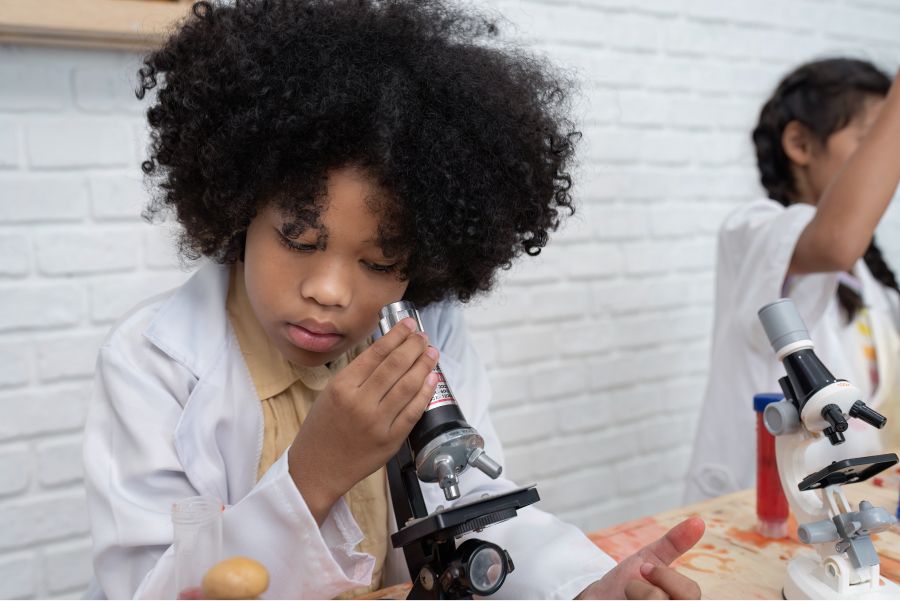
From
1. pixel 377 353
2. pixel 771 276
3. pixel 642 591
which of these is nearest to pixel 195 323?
pixel 377 353

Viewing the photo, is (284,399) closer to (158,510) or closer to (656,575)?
(158,510)

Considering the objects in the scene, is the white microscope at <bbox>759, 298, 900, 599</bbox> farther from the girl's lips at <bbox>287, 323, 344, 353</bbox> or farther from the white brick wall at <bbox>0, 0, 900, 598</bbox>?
the white brick wall at <bbox>0, 0, 900, 598</bbox>

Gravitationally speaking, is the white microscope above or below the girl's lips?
below

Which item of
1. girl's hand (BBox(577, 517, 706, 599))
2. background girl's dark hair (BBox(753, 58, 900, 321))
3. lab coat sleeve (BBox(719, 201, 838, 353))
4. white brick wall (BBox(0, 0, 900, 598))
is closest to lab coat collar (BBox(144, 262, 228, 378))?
white brick wall (BBox(0, 0, 900, 598))

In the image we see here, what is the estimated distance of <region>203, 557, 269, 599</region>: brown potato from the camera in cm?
58

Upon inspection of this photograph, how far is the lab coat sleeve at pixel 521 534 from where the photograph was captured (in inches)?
32.9

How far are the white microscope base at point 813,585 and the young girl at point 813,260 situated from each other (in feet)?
1.44

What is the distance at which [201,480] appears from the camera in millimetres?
851

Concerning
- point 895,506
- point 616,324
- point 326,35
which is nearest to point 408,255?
point 326,35

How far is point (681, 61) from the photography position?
6.49ft

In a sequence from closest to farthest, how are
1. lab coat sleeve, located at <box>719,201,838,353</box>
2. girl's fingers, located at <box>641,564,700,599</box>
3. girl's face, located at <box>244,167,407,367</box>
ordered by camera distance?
girl's fingers, located at <box>641,564,700,599</box>
girl's face, located at <box>244,167,407,367</box>
lab coat sleeve, located at <box>719,201,838,353</box>

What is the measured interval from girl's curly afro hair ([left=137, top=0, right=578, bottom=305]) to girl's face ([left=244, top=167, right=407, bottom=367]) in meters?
0.02

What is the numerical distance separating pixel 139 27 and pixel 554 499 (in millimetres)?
1296

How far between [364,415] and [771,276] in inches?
35.6
